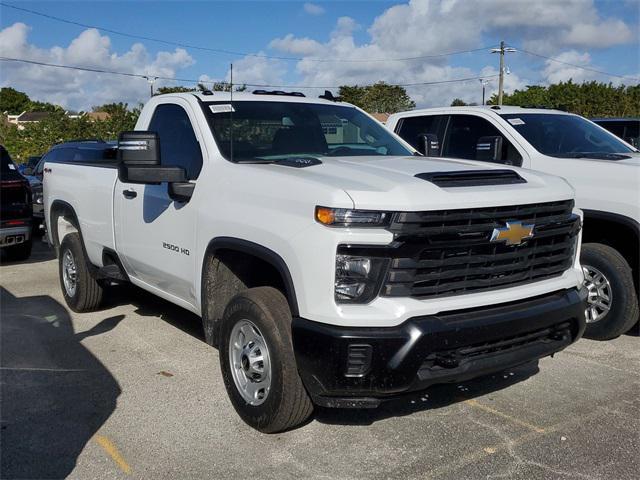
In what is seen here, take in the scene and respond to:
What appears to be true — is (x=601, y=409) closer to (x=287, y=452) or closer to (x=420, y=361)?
(x=420, y=361)

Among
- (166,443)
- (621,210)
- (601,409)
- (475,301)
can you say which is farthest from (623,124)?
(166,443)

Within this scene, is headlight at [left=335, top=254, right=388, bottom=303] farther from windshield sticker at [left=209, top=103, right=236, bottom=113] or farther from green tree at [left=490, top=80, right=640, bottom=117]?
green tree at [left=490, top=80, right=640, bottom=117]

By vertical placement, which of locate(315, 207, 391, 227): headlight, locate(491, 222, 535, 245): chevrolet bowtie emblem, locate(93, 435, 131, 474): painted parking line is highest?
locate(315, 207, 391, 227): headlight

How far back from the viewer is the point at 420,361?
3285 mm

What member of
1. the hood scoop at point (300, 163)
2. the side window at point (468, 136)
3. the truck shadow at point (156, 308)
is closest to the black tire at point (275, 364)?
the hood scoop at point (300, 163)

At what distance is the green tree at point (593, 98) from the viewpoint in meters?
34.3

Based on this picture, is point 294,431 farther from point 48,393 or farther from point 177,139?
point 177,139

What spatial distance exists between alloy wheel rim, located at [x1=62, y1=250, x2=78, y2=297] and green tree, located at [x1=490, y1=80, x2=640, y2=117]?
26.9 m

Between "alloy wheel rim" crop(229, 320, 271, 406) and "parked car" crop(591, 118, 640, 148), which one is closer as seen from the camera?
"alloy wheel rim" crop(229, 320, 271, 406)

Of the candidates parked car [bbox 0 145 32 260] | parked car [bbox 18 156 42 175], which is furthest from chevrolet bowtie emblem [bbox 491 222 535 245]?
parked car [bbox 18 156 42 175]

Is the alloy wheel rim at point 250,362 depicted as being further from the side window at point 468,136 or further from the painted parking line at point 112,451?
the side window at point 468,136

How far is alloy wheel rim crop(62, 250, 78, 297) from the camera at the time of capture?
6.71 meters

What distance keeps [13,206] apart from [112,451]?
6.63 m

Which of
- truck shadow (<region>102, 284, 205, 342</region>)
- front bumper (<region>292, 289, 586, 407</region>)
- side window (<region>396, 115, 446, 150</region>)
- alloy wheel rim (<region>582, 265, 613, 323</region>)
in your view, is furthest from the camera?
side window (<region>396, 115, 446, 150</region>)
